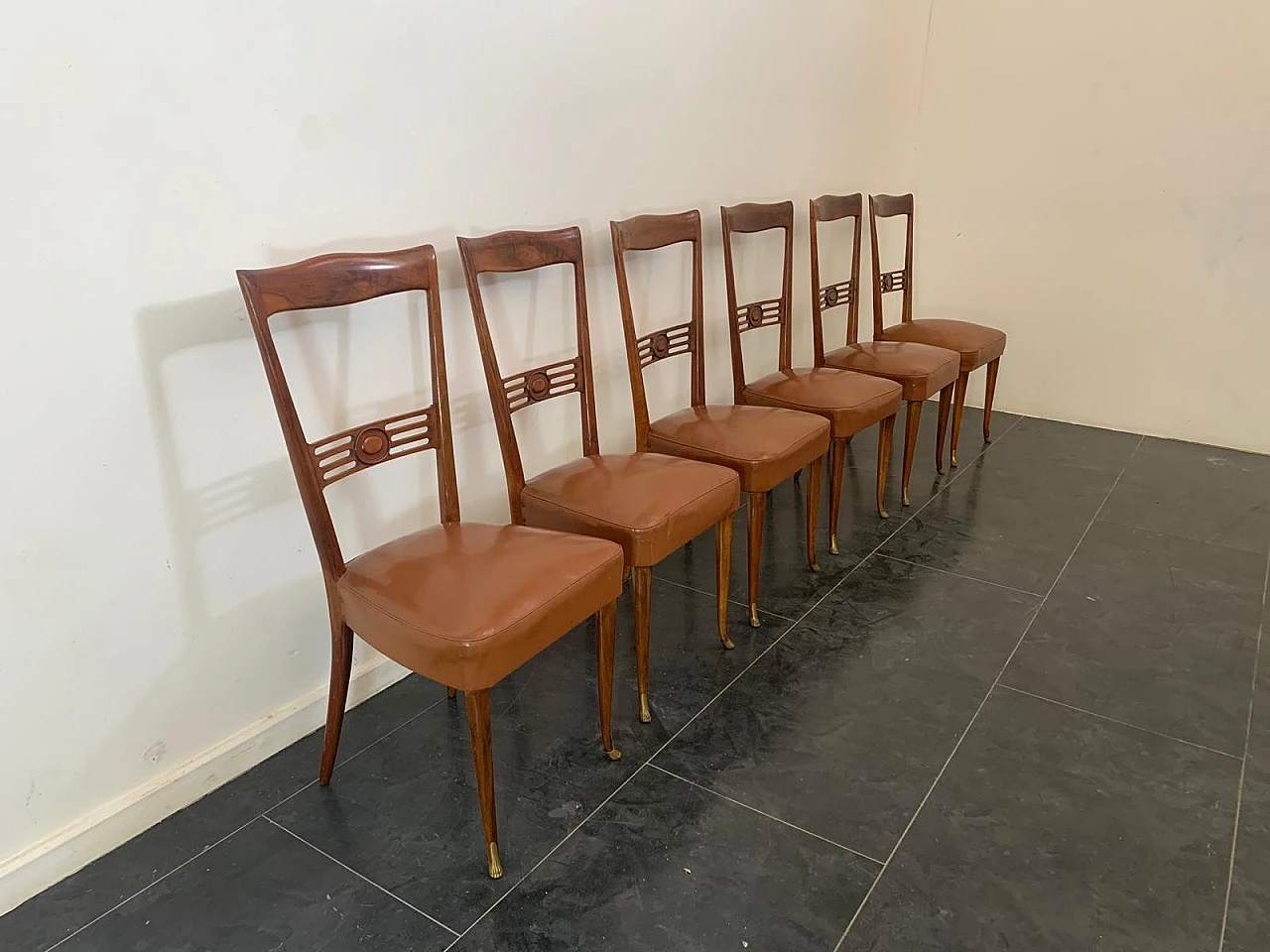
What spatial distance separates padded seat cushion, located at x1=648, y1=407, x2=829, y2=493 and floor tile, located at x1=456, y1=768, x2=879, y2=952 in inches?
32.9

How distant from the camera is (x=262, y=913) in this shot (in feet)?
4.72

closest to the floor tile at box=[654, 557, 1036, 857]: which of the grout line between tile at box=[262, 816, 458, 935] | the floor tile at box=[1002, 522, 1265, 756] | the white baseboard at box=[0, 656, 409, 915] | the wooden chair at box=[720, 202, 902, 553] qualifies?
the floor tile at box=[1002, 522, 1265, 756]

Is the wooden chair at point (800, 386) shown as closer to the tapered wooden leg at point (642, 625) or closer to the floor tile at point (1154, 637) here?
→ the floor tile at point (1154, 637)

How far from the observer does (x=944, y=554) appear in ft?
8.84

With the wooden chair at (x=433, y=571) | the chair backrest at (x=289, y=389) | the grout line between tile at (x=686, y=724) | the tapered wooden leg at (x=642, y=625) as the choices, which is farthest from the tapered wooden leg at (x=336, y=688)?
the tapered wooden leg at (x=642, y=625)

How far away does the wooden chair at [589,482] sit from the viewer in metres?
1.83

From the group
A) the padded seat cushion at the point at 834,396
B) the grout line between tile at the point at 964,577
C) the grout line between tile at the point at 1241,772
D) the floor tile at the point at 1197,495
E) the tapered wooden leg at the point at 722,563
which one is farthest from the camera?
the floor tile at the point at 1197,495

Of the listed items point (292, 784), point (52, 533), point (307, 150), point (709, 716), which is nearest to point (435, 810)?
point (292, 784)

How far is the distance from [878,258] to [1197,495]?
1.47 meters

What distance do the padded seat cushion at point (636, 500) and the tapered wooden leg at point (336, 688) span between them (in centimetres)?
50

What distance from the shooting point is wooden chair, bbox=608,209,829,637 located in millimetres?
2209

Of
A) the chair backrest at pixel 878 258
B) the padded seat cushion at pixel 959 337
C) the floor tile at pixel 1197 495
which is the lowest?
the floor tile at pixel 1197 495

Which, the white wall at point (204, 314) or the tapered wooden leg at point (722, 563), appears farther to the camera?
the tapered wooden leg at point (722, 563)

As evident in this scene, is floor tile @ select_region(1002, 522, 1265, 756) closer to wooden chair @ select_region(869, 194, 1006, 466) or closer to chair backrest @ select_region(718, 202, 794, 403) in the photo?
wooden chair @ select_region(869, 194, 1006, 466)
